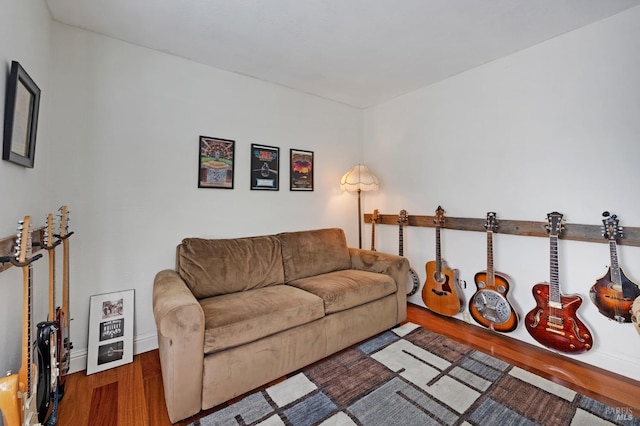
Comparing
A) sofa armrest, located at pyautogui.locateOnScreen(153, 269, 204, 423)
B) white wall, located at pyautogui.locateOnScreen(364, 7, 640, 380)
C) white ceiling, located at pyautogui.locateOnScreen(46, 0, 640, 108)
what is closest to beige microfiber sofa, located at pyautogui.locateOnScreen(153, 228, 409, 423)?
sofa armrest, located at pyautogui.locateOnScreen(153, 269, 204, 423)

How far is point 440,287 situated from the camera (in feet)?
8.90

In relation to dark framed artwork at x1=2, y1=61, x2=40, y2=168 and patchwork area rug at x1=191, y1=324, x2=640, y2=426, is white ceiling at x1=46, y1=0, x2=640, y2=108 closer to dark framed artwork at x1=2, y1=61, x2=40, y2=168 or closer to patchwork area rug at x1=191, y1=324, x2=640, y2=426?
dark framed artwork at x1=2, y1=61, x2=40, y2=168

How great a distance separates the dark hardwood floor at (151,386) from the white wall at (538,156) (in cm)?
16

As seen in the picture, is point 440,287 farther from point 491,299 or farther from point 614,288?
point 614,288

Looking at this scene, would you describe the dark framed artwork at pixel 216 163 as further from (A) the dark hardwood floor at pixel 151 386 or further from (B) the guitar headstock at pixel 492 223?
(B) the guitar headstock at pixel 492 223

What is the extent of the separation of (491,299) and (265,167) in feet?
7.80

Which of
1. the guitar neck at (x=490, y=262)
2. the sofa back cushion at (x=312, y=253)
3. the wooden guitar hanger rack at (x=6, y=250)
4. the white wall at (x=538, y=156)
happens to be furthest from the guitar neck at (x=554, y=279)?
the wooden guitar hanger rack at (x=6, y=250)

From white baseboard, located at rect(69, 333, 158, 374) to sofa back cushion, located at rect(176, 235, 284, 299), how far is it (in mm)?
591

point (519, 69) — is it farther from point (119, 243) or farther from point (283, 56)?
point (119, 243)

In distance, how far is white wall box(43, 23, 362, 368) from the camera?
1.91m

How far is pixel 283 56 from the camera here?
7.63 feet

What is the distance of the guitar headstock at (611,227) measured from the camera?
70.9 inches

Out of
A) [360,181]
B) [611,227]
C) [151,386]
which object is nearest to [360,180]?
[360,181]

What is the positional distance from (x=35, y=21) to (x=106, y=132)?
0.68 m
